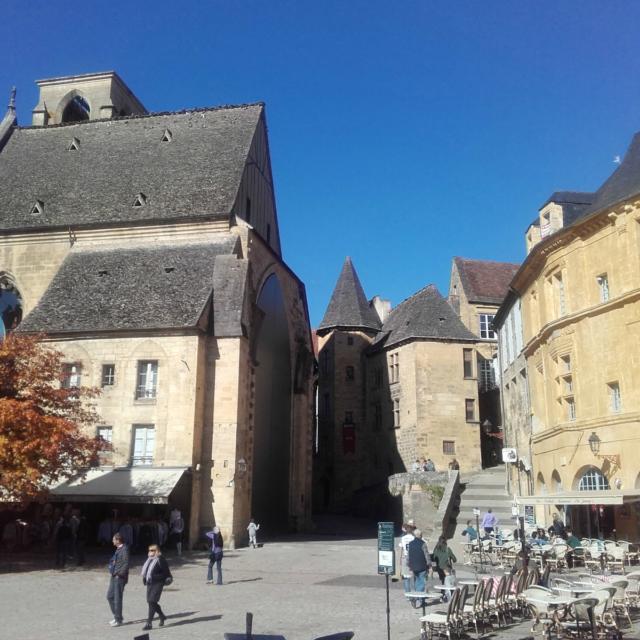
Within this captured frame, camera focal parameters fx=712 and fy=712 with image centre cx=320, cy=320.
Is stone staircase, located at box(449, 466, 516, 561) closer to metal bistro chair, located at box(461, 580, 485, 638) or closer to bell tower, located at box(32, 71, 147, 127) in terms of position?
metal bistro chair, located at box(461, 580, 485, 638)

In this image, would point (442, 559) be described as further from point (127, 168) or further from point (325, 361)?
point (325, 361)

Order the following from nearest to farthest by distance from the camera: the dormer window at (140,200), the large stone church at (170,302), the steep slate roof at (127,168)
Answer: the large stone church at (170,302), the steep slate roof at (127,168), the dormer window at (140,200)

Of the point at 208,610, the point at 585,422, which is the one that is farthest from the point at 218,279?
the point at 208,610

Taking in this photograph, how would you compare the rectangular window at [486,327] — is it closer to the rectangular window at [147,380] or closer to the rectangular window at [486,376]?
the rectangular window at [486,376]

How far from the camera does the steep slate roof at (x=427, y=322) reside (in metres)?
39.2

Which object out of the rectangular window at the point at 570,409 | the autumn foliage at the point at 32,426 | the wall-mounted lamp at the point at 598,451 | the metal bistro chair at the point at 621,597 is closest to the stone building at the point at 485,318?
the rectangular window at the point at 570,409

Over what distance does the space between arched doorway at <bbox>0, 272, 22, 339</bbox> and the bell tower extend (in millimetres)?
13397

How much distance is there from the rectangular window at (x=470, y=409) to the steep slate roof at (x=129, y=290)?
1782cm

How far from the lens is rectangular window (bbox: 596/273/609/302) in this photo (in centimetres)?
1971

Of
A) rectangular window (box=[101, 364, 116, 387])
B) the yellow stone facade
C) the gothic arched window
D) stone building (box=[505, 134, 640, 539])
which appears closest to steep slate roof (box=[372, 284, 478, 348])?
stone building (box=[505, 134, 640, 539])

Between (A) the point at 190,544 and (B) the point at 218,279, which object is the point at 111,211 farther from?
(A) the point at 190,544

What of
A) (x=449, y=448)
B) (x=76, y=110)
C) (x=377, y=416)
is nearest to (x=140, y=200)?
(x=76, y=110)

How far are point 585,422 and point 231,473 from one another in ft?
35.0

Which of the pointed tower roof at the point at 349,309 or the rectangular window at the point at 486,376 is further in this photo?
the pointed tower roof at the point at 349,309
